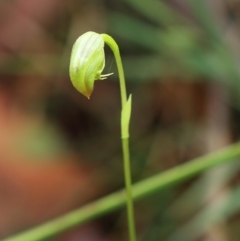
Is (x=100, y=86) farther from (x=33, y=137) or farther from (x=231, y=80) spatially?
(x=231, y=80)

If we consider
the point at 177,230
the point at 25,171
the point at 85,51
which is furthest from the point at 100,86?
the point at 85,51

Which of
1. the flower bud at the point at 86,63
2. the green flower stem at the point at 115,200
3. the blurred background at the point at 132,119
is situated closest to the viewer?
the flower bud at the point at 86,63

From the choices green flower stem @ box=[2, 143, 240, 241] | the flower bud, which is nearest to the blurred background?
green flower stem @ box=[2, 143, 240, 241]

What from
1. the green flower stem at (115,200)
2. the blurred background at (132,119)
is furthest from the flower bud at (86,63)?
the blurred background at (132,119)

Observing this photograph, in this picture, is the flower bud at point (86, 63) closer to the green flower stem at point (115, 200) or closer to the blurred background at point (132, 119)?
the green flower stem at point (115, 200)

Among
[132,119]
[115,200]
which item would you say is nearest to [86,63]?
[115,200]

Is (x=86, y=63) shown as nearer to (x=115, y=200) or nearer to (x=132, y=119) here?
(x=115, y=200)

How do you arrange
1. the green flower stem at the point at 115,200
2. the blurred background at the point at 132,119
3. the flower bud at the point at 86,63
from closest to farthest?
1. the flower bud at the point at 86,63
2. the green flower stem at the point at 115,200
3. the blurred background at the point at 132,119
